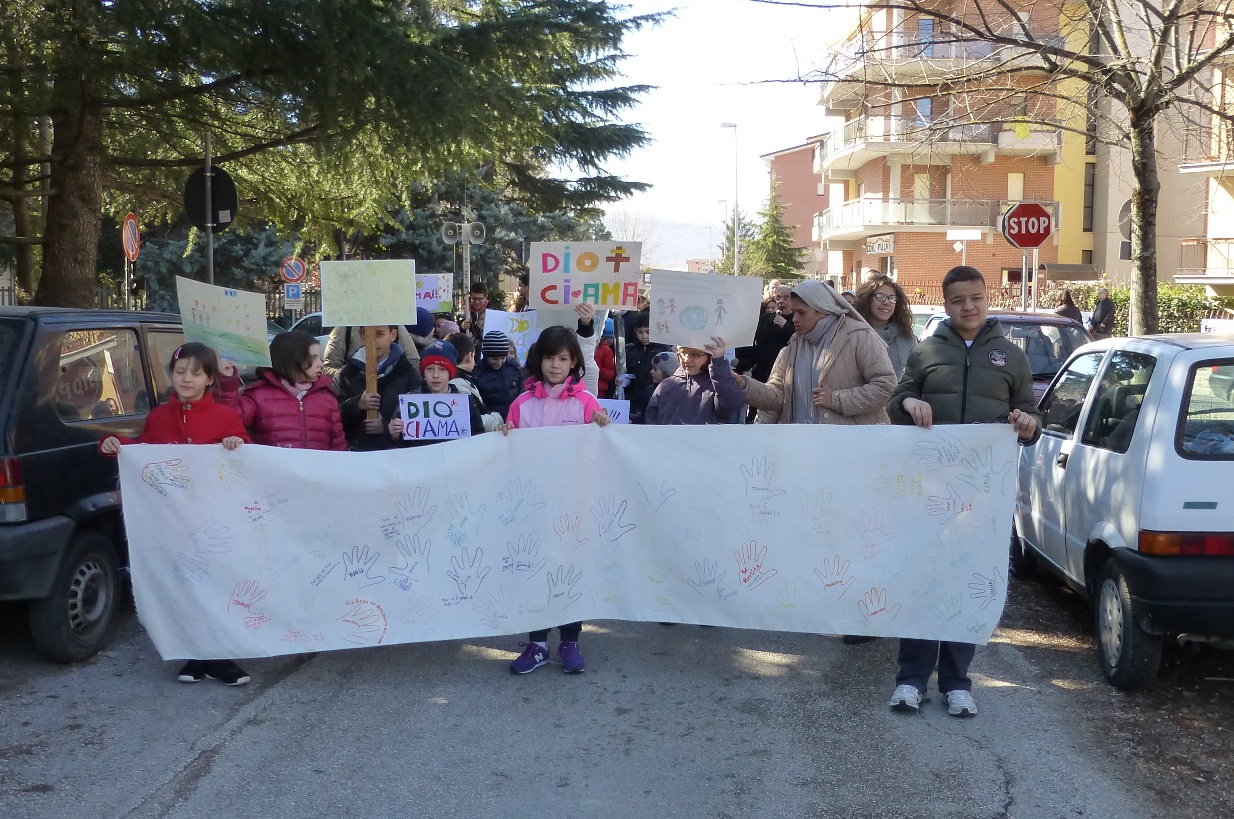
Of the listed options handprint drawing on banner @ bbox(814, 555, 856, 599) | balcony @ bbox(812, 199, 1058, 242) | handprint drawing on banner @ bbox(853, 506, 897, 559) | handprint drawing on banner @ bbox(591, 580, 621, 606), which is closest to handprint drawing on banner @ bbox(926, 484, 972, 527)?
handprint drawing on banner @ bbox(853, 506, 897, 559)

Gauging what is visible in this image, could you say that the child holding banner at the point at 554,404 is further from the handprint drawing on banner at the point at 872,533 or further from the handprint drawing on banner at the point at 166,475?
the handprint drawing on banner at the point at 166,475

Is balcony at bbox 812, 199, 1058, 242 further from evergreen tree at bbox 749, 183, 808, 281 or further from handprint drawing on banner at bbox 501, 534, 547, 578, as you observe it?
handprint drawing on banner at bbox 501, 534, 547, 578

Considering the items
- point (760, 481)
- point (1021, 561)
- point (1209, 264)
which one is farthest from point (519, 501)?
point (1209, 264)

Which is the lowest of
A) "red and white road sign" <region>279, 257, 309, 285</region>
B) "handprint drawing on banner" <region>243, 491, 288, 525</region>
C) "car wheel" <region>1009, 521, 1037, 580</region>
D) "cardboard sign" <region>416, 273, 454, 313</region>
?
"car wheel" <region>1009, 521, 1037, 580</region>

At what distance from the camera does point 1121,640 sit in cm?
530

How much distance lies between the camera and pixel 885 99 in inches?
494

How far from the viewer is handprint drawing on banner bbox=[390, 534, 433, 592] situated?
18.4 feet

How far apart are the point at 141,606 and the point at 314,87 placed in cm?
766

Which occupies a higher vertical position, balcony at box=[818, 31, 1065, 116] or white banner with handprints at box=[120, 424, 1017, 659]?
balcony at box=[818, 31, 1065, 116]

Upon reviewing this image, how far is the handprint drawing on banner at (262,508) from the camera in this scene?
5559 mm

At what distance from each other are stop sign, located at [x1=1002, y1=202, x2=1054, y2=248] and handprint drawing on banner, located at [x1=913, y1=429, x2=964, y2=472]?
11601 mm

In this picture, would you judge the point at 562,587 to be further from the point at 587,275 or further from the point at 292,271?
the point at 292,271

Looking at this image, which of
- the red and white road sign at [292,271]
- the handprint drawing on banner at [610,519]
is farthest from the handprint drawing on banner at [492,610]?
the red and white road sign at [292,271]

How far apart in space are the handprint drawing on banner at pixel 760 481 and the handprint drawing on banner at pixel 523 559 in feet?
3.62
